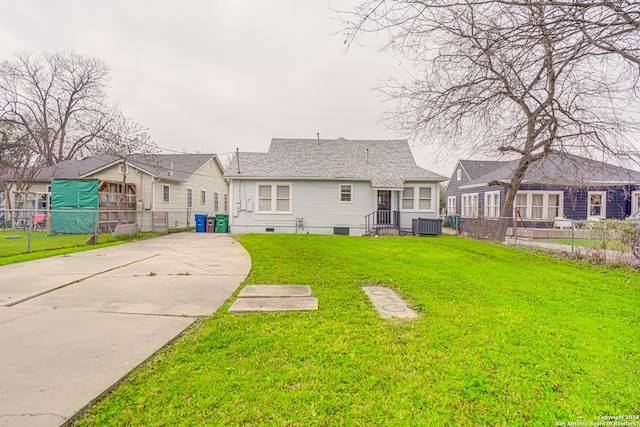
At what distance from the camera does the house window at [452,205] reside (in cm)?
2488

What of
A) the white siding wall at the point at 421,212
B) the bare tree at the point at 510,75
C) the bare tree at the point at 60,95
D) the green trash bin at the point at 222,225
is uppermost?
the bare tree at the point at 60,95

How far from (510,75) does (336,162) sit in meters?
11.5

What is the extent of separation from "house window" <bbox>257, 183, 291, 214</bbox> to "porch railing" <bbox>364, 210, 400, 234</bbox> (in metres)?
4.06

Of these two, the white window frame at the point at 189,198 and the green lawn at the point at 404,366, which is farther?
the white window frame at the point at 189,198

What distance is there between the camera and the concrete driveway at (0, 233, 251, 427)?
88.4 inches

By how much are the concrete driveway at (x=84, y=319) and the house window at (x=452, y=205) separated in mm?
21375

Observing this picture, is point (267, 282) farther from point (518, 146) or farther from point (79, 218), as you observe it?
point (79, 218)

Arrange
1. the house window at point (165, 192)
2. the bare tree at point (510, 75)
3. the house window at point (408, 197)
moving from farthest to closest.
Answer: the house window at point (165, 192) < the house window at point (408, 197) < the bare tree at point (510, 75)

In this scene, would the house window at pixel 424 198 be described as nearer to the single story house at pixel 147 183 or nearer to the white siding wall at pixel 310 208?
the white siding wall at pixel 310 208

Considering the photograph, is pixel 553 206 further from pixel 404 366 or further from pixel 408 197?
pixel 404 366

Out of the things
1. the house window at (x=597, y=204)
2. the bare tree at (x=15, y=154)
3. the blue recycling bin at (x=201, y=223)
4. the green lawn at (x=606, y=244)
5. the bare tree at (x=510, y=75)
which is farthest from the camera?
the blue recycling bin at (x=201, y=223)

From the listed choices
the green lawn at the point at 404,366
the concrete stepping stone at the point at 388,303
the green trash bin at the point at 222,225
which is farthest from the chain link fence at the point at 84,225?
the green lawn at the point at 404,366

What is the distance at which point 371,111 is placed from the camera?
757 centimetres

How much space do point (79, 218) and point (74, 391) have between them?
16.1 meters
